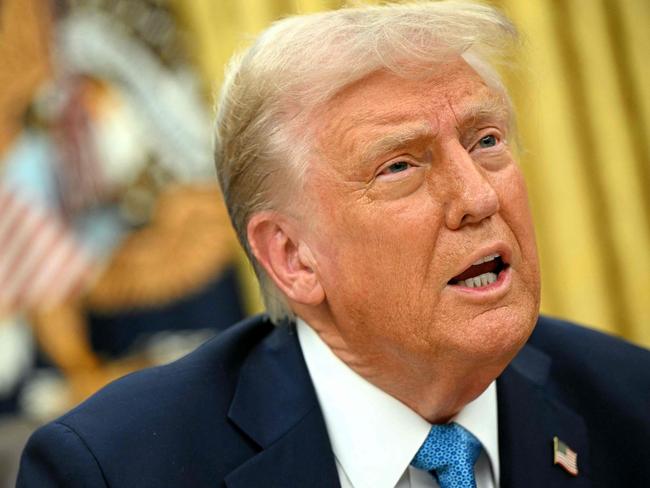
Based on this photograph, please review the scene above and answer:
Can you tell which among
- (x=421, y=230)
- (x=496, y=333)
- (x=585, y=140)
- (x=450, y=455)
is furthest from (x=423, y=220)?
(x=585, y=140)

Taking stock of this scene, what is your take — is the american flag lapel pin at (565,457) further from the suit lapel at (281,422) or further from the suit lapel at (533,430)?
the suit lapel at (281,422)

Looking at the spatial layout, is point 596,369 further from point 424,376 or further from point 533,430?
point 424,376

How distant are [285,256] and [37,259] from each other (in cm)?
196

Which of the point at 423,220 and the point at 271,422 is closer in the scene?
the point at 423,220

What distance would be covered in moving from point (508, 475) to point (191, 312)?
207 cm

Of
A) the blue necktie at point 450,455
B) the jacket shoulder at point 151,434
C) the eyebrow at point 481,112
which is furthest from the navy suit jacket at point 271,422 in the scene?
the eyebrow at point 481,112

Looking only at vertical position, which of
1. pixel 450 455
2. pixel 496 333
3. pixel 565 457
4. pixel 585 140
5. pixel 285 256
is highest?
pixel 285 256

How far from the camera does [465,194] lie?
2.25 m

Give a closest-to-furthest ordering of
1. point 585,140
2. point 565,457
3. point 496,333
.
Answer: point 496,333 → point 565,457 → point 585,140

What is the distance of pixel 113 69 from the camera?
425 cm

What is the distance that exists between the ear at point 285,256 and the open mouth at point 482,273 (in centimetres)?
34

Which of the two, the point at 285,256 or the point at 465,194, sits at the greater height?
the point at 465,194

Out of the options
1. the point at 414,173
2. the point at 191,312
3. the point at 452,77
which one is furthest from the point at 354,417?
the point at 191,312

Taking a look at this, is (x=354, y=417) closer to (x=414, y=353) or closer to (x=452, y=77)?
(x=414, y=353)
